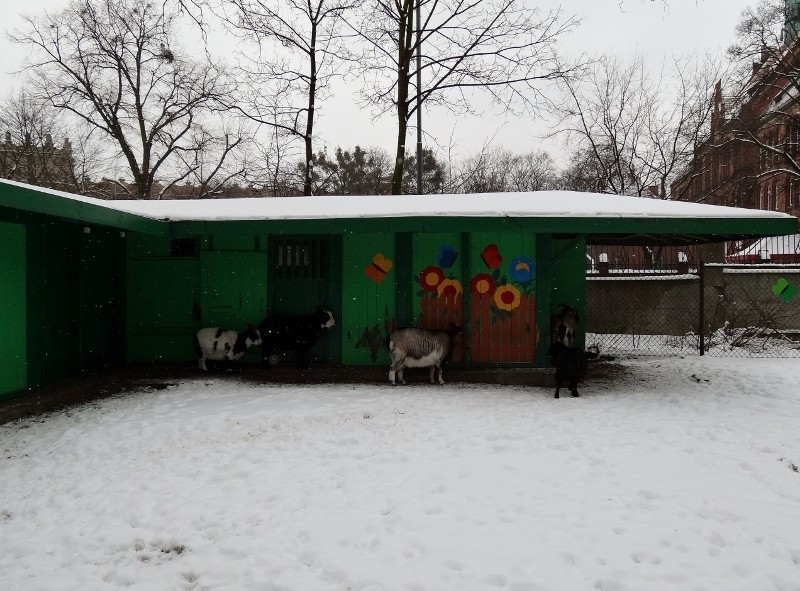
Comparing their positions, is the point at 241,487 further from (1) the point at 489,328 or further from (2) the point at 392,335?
(1) the point at 489,328

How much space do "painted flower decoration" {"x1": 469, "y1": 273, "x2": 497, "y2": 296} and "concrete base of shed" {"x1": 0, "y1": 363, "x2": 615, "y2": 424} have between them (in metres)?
1.37

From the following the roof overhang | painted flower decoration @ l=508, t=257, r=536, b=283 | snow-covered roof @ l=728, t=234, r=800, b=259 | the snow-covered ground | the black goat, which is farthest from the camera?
snow-covered roof @ l=728, t=234, r=800, b=259

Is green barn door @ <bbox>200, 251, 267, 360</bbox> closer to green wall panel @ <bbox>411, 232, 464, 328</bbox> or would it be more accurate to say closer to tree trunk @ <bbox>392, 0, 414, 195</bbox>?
green wall panel @ <bbox>411, 232, 464, 328</bbox>

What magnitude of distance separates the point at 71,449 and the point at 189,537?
2.56m

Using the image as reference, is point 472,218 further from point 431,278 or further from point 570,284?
point 570,284

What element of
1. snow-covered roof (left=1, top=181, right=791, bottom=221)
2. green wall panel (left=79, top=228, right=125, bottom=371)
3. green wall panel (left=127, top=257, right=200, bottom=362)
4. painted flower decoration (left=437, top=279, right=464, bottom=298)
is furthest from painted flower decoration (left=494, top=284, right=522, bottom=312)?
green wall panel (left=79, top=228, right=125, bottom=371)

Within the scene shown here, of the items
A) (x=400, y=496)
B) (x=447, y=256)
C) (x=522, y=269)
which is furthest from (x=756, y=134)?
(x=400, y=496)

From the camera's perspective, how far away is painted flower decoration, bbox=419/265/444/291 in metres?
8.83

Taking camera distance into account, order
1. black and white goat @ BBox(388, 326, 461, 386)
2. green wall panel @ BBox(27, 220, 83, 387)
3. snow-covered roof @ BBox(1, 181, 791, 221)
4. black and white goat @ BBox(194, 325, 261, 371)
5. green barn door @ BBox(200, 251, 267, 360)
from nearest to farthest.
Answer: green wall panel @ BBox(27, 220, 83, 387) < snow-covered roof @ BBox(1, 181, 791, 221) < black and white goat @ BBox(388, 326, 461, 386) < black and white goat @ BBox(194, 325, 261, 371) < green barn door @ BBox(200, 251, 267, 360)

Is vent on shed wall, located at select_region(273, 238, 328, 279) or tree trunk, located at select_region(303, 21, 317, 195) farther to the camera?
tree trunk, located at select_region(303, 21, 317, 195)

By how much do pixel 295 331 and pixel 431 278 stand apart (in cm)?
259

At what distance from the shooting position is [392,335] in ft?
26.8

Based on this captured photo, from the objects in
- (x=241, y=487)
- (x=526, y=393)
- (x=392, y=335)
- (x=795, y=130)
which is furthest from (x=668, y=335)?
(x=795, y=130)

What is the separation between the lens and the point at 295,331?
28.9 feet
